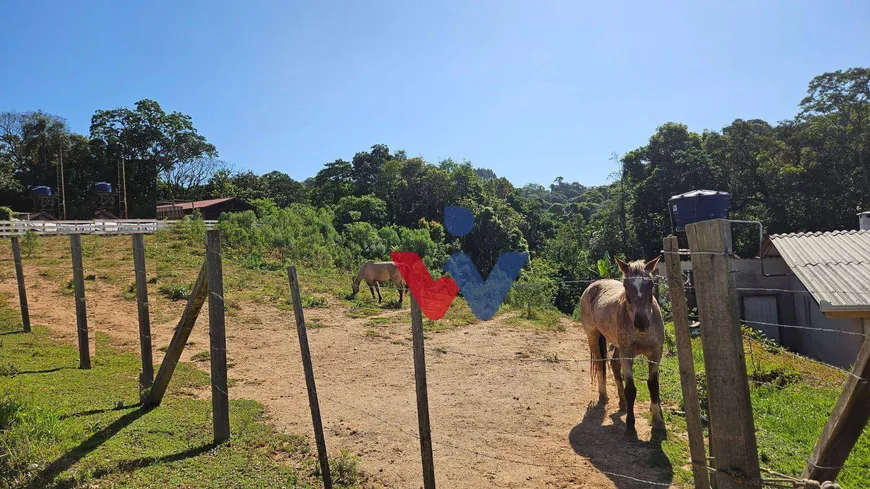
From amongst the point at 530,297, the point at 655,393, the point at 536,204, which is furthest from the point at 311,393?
the point at 536,204

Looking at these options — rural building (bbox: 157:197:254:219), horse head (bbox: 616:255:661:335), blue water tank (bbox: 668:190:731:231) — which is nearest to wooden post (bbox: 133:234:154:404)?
horse head (bbox: 616:255:661:335)

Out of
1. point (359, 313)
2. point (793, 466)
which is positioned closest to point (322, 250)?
point (359, 313)

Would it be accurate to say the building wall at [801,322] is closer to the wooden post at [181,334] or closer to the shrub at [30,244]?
the wooden post at [181,334]

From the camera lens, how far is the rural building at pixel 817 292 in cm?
832

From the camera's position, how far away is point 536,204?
4269 centimetres

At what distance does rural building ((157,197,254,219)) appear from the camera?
3775 cm

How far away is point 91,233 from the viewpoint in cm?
2183

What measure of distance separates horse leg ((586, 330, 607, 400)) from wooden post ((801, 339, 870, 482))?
421 centimetres

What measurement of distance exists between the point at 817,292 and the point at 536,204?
34.4 metres

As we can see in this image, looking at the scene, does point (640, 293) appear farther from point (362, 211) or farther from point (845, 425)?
point (362, 211)

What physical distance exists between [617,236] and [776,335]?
12950mm

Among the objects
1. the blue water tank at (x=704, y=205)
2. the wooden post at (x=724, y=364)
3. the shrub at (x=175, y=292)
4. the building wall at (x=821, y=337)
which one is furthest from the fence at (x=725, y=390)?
the shrub at (x=175, y=292)

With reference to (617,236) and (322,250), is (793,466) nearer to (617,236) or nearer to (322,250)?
(322,250)

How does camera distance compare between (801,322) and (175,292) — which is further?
(801,322)
